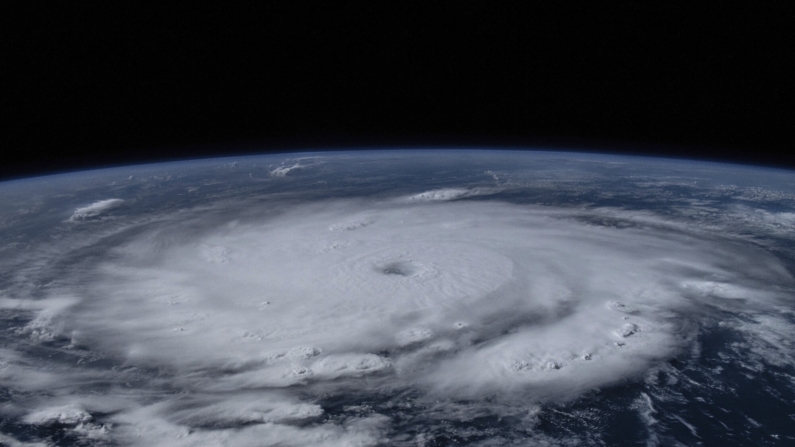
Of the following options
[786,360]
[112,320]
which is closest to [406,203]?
[112,320]

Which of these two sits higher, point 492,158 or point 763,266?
point 492,158

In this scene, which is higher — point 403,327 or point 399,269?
point 399,269

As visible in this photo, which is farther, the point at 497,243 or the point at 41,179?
the point at 41,179

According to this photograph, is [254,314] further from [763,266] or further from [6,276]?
[763,266]

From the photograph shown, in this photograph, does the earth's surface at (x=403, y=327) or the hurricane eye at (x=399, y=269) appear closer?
the earth's surface at (x=403, y=327)

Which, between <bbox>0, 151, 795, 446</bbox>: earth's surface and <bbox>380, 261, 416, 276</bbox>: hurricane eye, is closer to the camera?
<bbox>0, 151, 795, 446</bbox>: earth's surface

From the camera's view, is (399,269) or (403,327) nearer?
(403,327)

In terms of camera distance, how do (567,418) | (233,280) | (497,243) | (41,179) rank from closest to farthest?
(567,418)
(233,280)
(497,243)
(41,179)

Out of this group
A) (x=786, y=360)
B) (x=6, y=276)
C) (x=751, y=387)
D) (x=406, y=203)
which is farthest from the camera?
(x=406, y=203)
